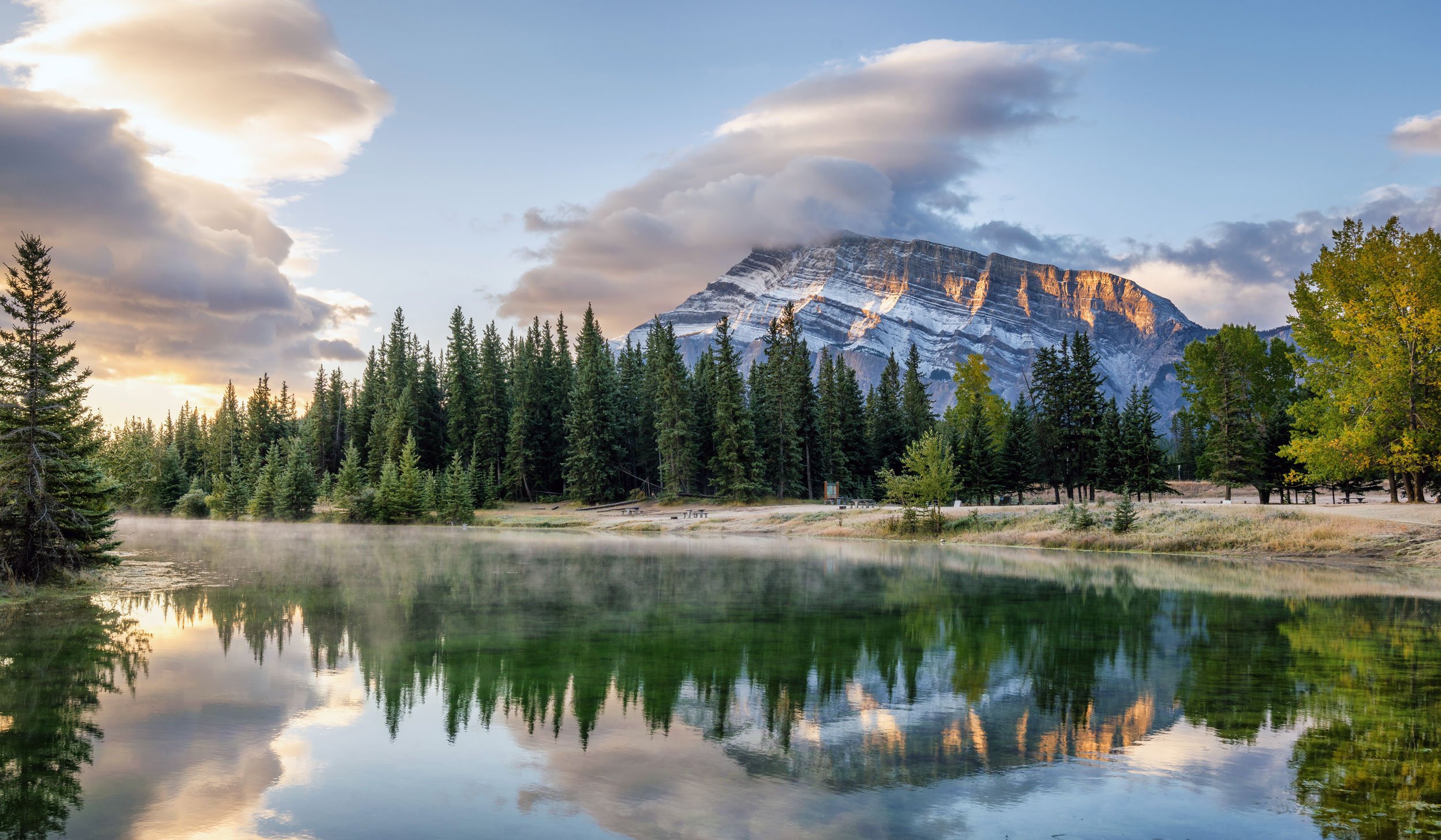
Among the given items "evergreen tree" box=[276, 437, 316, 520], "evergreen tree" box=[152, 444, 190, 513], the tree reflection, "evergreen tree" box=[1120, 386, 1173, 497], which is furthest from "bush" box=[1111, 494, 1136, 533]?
"evergreen tree" box=[152, 444, 190, 513]

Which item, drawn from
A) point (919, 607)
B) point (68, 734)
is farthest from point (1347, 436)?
point (68, 734)

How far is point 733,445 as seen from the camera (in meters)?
73.2

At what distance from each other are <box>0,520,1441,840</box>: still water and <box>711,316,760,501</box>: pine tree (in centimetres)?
4824

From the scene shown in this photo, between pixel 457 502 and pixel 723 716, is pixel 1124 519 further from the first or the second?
pixel 457 502

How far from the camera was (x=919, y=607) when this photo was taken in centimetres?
2206

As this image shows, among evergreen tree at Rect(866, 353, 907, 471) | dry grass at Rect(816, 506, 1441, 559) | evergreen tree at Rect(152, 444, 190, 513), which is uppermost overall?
evergreen tree at Rect(866, 353, 907, 471)

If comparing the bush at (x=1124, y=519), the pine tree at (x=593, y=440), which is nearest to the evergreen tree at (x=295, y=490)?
the pine tree at (x=593, y=440)

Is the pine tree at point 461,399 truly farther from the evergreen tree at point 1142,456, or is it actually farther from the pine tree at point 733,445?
the evergreen tree at point 1142,456

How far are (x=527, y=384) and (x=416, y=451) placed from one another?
13403 mm

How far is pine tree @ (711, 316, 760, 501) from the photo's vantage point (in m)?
73.0

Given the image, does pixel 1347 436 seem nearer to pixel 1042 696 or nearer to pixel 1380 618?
pixel 1380 618

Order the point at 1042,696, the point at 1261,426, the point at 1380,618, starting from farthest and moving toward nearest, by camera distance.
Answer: the point at 1261,426
the point at 1380,618
the point at 1042,696

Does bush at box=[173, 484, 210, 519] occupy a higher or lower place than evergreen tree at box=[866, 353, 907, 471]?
lower

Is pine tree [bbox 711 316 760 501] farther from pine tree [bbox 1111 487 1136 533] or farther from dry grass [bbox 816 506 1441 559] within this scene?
pine tree [bbox 1111 487 1136 533]
